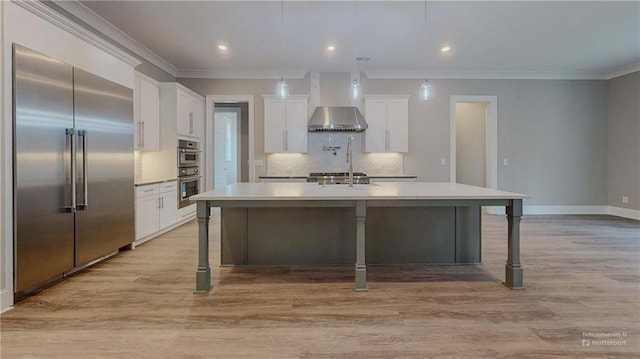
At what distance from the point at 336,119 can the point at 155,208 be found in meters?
3.21

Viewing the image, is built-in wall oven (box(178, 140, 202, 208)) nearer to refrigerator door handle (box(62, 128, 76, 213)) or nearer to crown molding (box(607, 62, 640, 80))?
refrigerator door handle (box(62, 128, 76, 213))

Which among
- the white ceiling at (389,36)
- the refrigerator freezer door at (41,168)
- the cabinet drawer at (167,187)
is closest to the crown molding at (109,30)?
the white ceiling at (389,36)

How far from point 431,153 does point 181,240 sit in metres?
4.71

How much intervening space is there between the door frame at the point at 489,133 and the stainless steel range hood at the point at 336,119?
1.85 meters

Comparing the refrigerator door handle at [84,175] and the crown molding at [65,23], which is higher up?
the crown molding at [65,23]

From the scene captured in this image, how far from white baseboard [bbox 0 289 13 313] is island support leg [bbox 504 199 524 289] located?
387 centimetres

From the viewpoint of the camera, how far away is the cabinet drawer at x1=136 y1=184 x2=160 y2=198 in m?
4.25

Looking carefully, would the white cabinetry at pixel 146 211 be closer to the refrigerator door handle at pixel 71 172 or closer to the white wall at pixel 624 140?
the refrigerator door handle at pixel 71 172

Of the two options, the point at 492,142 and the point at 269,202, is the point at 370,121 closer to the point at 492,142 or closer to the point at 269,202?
the point at 492,142

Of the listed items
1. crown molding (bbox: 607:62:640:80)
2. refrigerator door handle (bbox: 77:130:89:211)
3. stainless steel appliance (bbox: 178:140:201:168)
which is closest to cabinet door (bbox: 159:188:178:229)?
stainless steel appliance (bbox: 178:140:201:168)

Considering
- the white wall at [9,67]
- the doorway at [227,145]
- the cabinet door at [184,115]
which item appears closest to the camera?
the white wall at [9,67]

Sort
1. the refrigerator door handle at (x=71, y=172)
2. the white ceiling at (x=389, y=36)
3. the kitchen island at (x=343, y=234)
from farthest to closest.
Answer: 1. the white ceiling at (x=389, y=36)
2. the kitchen island at (x=343, y=234)
3. the refrigerator door handle at (x=71, y=172)

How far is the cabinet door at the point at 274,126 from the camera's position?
6207 mm

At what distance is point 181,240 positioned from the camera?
15.2ft
